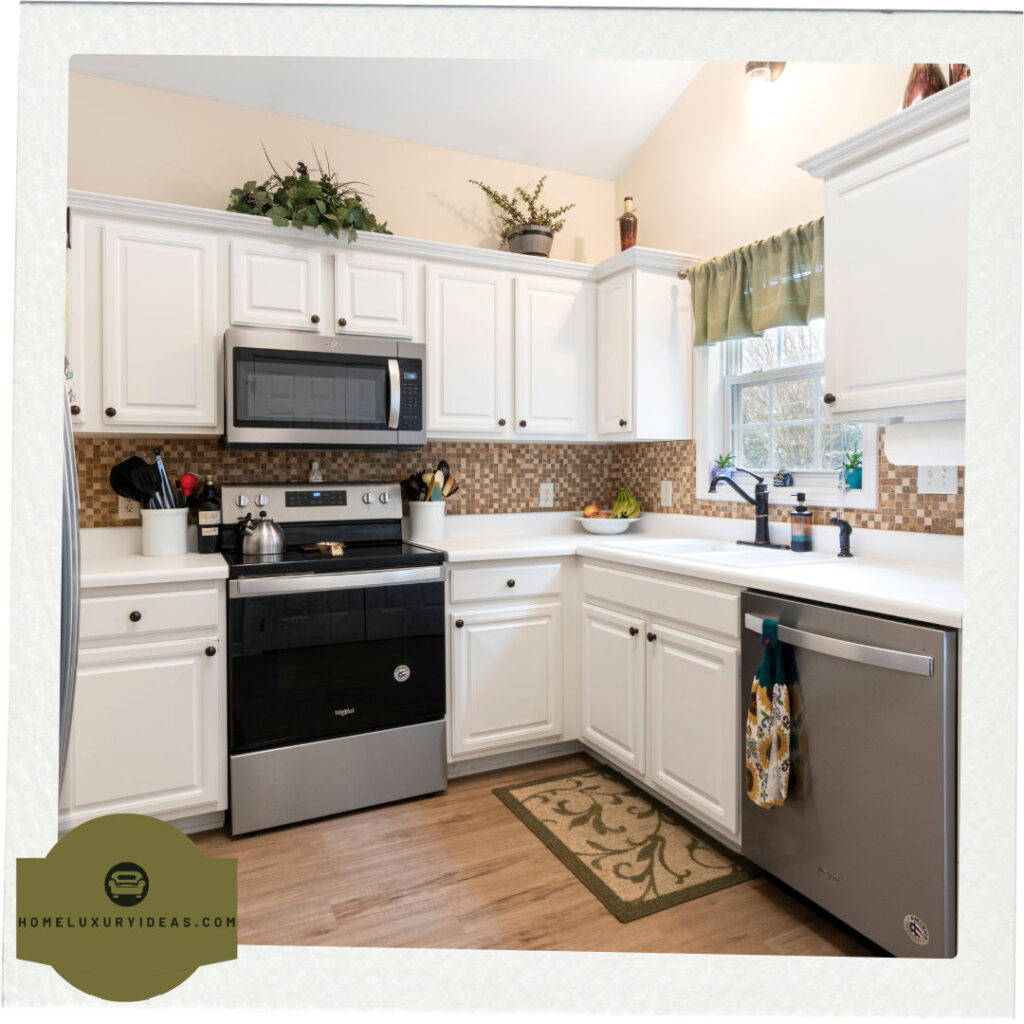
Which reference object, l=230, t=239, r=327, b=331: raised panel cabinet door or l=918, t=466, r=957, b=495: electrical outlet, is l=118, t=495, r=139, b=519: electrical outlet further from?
l=918, t=466, r=957, b=495: electrical outlet

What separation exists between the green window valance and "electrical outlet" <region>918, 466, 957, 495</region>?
1.91ft

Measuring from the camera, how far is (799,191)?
7.57ft

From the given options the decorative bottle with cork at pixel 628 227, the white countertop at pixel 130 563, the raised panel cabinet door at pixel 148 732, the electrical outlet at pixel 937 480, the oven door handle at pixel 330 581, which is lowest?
the raised panel cabinet door at pixel 148 732

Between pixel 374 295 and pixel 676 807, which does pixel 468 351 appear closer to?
pixel 374 295

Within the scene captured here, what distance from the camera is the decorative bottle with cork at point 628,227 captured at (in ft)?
9.51

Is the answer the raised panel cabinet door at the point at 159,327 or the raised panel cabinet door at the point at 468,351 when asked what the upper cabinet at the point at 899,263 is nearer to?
the raised panel cabinet door at the point at 468,351

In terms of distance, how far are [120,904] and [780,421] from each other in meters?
2.33

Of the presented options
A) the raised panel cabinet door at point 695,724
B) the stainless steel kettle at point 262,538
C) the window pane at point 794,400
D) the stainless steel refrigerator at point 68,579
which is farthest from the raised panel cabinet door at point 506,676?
the stainless steel refrigerator at point 68,579

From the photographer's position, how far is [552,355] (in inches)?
111

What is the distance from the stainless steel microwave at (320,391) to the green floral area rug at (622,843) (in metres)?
1.28

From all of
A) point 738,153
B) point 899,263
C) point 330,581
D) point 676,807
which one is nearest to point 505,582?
point 330,581

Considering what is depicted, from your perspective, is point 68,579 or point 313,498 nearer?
point 68,579

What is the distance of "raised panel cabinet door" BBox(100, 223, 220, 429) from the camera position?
7.01ft

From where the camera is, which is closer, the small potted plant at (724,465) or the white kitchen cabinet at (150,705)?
the white kitchen cabinet at (150,705)
